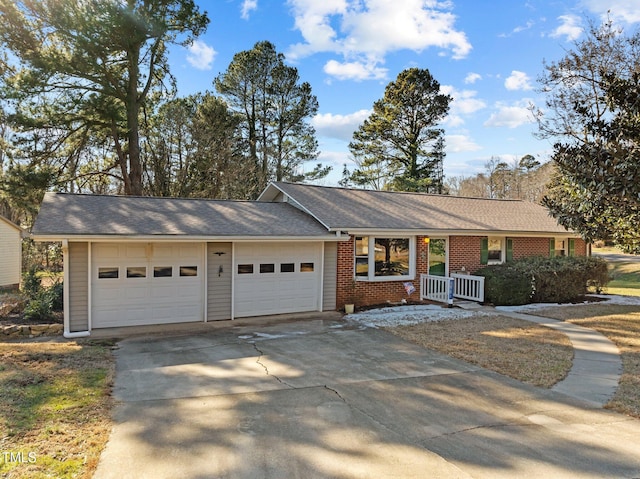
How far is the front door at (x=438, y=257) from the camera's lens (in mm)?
14016

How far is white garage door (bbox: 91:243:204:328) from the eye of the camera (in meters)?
9.35

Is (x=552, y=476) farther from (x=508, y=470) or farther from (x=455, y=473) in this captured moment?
(x=455, y=473)

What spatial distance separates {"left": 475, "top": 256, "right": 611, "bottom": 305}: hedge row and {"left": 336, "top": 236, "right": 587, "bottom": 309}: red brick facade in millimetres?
854

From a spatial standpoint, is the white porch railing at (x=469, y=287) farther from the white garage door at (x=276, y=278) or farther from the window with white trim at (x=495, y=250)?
the white garage door at (x=276, y=278)

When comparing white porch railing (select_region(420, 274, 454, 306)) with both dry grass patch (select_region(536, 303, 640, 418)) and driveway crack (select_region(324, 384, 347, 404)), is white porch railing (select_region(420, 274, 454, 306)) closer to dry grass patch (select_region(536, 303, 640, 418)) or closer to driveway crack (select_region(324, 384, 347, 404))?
dry grass patch (select_region(536, 303, 640, 418))

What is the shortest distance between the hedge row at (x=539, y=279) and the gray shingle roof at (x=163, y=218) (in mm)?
5808

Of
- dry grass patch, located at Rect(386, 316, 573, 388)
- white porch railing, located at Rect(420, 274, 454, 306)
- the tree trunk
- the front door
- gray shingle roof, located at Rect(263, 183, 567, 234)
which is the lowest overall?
dry grass patch, located at Rect(386, 316, 573, 388)

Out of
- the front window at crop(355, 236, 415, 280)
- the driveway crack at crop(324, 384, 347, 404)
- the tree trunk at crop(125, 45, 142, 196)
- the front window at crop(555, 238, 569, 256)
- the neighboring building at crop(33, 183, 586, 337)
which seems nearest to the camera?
the driveway crack at crop(324, 384, 347, 404)

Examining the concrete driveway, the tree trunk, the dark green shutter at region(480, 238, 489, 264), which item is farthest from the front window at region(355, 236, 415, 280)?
the tree trunk

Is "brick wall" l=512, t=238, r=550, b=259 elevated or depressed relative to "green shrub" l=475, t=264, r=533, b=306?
elevated

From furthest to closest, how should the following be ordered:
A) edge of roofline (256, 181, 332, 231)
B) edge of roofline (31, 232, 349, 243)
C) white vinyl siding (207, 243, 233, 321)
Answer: edge of roofline (256, 181, 332, 231), white vinyl siding (207, 243, 233, 321), edge of roofline (31, 232, 349, 243)

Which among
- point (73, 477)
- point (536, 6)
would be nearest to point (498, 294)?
point (536, 6)

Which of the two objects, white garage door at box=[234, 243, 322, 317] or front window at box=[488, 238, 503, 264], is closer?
white garage door at box=[234, 243, 322, 317]

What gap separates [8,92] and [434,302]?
18.3m
